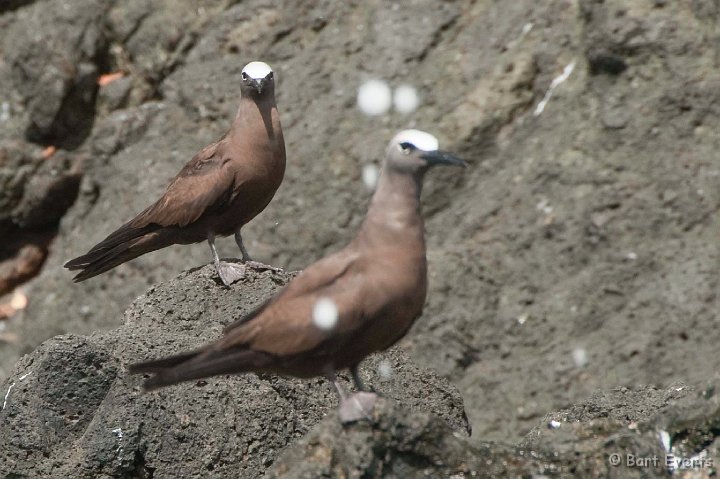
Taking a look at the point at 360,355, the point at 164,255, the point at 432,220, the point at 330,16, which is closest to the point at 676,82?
the point at 432,220

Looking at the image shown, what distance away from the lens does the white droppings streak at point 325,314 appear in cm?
516

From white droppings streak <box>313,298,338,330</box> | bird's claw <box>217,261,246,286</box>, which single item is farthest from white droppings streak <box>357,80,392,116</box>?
white droppings streak <box>313,298,338,330</box>

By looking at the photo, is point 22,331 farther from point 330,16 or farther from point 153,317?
point 153,317

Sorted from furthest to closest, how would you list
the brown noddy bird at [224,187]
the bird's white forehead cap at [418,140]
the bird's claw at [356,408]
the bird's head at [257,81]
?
the bird's head at [257,81]
the brown noddy bird at [224,187]
the bird's white forehead cap at [418,140]
the bird's claw at [356,408]

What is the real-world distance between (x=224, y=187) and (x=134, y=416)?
1979 millimetres

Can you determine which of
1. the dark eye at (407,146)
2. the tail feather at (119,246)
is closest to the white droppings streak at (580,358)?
the tail feather at (119,246)

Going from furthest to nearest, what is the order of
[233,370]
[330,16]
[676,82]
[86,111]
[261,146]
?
[86,111] < [330,16] < [676,82] < [261,146] < [233,370]

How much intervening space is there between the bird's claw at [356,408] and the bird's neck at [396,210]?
2.26ft

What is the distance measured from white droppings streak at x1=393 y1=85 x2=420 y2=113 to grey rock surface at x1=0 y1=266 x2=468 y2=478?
13.9 ft

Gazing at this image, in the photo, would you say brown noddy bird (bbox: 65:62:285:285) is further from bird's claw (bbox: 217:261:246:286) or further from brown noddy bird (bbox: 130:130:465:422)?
brown noddy bird (bbox: 130:130:465:422)

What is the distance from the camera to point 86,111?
39.5 feet

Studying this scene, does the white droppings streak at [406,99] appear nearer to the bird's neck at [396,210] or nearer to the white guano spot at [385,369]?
the white guano spot at [385,369]

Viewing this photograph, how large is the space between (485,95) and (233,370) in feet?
18.1

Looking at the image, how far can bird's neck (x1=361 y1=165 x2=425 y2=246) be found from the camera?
5273 mm
